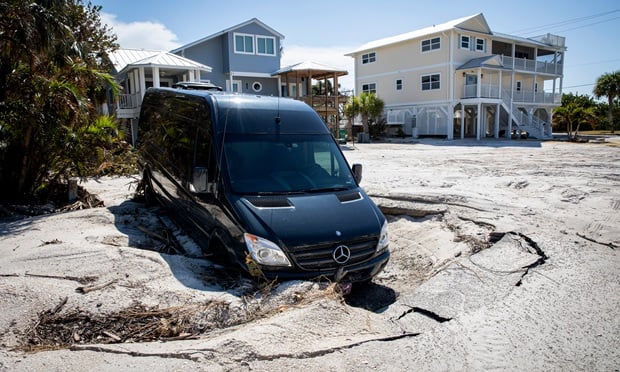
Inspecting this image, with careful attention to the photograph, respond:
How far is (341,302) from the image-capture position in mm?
4316

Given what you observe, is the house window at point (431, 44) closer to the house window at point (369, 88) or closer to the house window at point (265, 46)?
the house window at point (369, 88)

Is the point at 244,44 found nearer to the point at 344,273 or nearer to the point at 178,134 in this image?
the point at 178,134

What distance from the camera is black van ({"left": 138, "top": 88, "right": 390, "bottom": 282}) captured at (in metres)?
4.65

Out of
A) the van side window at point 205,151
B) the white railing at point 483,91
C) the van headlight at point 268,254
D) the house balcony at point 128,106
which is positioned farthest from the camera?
the white railing at point 483,91

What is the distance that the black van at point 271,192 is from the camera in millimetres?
4648

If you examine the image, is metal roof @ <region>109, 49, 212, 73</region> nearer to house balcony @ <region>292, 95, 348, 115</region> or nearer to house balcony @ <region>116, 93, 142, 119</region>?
house balcony @ <region>116, 93, 142, 119</region>

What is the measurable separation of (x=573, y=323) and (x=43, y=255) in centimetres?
570

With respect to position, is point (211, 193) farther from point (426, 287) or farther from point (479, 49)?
point (479, 49)

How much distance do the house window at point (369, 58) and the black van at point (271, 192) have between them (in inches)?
1419

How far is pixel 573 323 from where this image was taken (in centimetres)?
405

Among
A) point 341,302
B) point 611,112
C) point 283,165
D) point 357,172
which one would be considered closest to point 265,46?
point 357,172

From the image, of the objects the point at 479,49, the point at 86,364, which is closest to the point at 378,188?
the point at 86,364

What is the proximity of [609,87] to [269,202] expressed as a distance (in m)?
56.5

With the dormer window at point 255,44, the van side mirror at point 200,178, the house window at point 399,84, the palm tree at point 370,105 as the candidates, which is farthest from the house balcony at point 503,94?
the van side mirror at point 200,178
